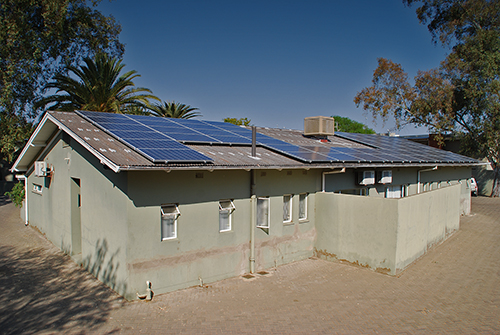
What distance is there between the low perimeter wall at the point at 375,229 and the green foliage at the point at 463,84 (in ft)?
70.2

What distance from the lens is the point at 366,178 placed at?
12.8 meters

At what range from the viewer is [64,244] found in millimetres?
11430

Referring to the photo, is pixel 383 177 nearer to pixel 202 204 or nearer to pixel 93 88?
pixel 202 204

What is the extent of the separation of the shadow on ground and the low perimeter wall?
6.67 m

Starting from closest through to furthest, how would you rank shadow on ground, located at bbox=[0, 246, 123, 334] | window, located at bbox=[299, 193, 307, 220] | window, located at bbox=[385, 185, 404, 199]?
shadow on ground, located at bbox=[0, 246, 123, 334] → window, located at bbox=[299, 193, 307, 220] → window, located at bbox=[385, 185, 404, 199]

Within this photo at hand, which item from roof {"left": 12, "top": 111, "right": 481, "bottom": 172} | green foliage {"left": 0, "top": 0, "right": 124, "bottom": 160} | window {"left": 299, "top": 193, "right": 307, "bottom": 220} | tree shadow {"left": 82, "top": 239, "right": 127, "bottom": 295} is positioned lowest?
tree shadow {"left": 82, "top": 239, "right": 127, "bottom": 295}

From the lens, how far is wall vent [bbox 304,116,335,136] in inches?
666

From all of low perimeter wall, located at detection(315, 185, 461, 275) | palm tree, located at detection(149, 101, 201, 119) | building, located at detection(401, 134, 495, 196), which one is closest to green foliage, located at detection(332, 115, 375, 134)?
building, located at detection(401, 134, 495, 196)

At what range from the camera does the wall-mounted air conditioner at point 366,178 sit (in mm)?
12703

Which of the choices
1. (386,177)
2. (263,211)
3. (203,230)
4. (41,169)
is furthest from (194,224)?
(386,177)

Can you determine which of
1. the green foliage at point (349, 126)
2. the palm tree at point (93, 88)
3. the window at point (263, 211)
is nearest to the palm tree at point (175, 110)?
the palm tree at point (93, 88)

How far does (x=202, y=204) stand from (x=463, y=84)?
29.9 m

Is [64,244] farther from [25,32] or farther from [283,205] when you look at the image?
[25,32]

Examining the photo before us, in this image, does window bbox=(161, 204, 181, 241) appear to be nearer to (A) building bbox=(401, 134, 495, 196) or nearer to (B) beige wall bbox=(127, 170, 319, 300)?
(B) beige wall bbox=(127, 170, 319, 300)
